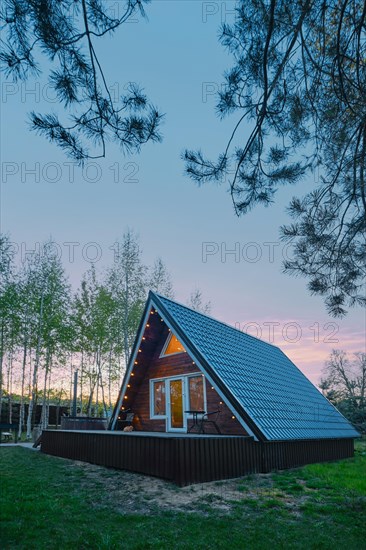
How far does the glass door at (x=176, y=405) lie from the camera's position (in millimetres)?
9859

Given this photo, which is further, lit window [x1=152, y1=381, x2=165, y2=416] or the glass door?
lit window [x1=152, y1=381, x2=165, y2=416]

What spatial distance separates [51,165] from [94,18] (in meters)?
1.55

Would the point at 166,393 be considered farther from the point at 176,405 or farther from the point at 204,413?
the point at 204,413

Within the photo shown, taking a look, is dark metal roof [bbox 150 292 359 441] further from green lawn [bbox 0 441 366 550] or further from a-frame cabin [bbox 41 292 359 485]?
green lawn [bbox 0 441 366 550]

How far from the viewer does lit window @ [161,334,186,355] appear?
10.3 m

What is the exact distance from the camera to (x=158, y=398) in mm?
10852

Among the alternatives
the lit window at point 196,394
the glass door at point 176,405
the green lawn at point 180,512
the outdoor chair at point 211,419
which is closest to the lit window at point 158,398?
the glass door at point 176,405

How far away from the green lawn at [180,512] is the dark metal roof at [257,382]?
4.47 feet

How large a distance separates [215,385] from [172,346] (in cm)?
294

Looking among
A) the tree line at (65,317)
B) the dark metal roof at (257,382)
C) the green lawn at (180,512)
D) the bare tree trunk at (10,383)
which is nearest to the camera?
the green lawn at (180,512)

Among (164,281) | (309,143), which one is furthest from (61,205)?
(309,143)

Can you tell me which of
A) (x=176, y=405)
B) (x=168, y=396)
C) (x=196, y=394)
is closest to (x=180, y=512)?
(x=196, y=394)

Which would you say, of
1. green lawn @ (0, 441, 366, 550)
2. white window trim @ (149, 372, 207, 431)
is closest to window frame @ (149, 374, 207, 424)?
white window trim @ (149, 372, 207, 431)

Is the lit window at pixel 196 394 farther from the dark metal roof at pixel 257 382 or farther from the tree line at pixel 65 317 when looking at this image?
the tree line at pixel 65 317
